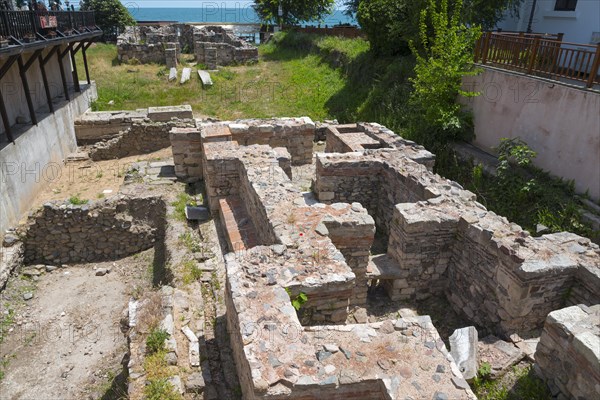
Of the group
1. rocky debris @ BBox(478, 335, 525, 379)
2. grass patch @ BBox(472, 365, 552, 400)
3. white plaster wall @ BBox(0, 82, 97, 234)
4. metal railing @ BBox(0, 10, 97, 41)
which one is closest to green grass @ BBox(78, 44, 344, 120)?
metal railing @ BBox(0, 10, 97, 41)

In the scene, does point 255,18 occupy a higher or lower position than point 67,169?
higher

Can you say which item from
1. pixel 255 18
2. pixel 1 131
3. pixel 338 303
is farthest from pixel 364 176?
pixel 255 18

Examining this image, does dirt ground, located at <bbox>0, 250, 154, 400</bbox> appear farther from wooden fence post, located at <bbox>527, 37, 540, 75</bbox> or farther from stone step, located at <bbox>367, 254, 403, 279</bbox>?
wooden fence post, located at <bbox>527, 37, 540, 75</bbox>

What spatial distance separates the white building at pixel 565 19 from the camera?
1451 centimetres

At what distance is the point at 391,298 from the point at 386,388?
11.5ft

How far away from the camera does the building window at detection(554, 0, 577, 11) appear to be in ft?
51.0

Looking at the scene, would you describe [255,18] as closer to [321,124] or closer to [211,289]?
[321,124]

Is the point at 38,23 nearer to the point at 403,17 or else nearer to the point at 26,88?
the point at 26,88

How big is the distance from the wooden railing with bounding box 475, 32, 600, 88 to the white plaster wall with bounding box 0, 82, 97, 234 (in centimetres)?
1256

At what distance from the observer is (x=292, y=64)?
1006 inches

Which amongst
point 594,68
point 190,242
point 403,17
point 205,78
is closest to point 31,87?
point 190,242

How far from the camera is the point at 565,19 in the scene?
15.6m

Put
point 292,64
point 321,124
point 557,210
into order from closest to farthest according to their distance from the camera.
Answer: point 557,210
point 321,124
point 292,64

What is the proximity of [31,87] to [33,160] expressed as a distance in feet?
11.0
